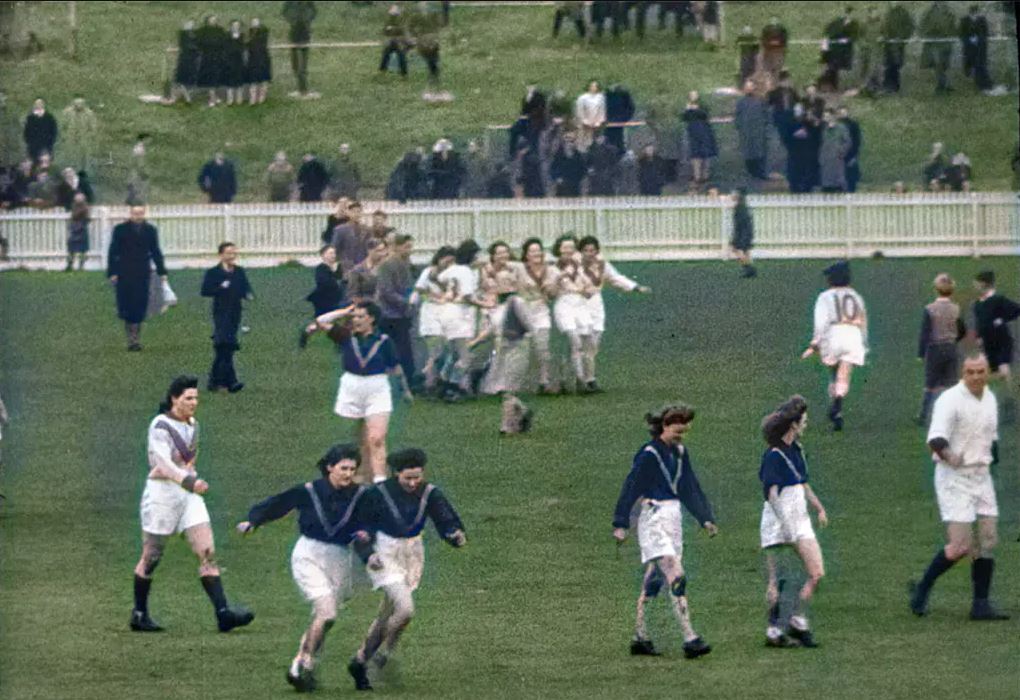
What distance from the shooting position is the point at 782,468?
1147 centimetres

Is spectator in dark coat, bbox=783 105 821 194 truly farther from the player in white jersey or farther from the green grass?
the player in white jersey

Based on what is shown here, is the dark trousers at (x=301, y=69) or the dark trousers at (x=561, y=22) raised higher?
the dark trousers at (x=561, y=22)

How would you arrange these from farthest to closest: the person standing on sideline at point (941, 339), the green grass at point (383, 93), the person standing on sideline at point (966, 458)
A: the green grass at point (383, 93)
the person standing on sideline at point (941, 339)
the person standing on sideline at point (966, 458)

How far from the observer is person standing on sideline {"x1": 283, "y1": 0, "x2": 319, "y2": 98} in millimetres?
22750

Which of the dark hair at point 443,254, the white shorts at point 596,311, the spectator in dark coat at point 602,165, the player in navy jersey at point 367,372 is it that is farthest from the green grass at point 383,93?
the player in navy jersey at point 367,372

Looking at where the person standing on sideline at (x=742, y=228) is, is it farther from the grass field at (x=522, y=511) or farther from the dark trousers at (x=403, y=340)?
the dark trousers at (x=403, y=340)

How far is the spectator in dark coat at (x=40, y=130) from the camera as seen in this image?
22.0 m

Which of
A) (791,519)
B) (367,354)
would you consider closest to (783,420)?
(791,519)

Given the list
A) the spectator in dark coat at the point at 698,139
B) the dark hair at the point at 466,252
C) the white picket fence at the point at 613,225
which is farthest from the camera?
the spectator in dark coat at the point at 698,139

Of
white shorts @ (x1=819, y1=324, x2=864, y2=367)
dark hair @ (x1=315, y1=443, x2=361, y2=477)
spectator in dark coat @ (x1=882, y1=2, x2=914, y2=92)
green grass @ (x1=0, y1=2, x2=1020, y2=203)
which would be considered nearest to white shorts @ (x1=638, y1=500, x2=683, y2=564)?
dark hair @ (x1=315, y1=443, x2=361, y2=477)

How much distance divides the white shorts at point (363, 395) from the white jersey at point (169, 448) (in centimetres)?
280

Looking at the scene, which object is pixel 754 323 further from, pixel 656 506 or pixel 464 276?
pixel 656 506

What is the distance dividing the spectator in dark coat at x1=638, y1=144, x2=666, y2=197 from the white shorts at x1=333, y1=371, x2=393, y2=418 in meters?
9.85

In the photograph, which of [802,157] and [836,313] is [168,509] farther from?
[802,157]
